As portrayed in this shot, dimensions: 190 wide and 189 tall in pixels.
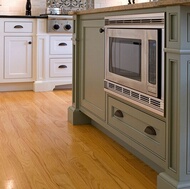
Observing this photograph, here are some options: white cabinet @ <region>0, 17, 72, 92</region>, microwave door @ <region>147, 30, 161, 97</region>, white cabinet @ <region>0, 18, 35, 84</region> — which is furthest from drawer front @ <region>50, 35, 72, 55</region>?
microwave door @ <region>147, 30, 161, 97</region>

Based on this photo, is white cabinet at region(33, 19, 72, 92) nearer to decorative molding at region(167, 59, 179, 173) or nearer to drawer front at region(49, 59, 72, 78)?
drawer front at region(49, 59, 72, 78)

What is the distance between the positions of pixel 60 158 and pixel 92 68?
0.87 m

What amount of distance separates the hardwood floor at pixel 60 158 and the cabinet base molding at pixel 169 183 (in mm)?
136

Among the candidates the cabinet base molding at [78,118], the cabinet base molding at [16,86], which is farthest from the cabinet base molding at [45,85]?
the cabinet base molding at [78,118]

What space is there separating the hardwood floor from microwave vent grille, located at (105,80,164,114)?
409 mm

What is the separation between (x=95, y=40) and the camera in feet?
9.50

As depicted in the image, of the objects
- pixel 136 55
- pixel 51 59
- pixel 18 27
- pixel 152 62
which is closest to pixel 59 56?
pixel 51 59

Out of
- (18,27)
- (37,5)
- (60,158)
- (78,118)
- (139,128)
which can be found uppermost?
(37,5)

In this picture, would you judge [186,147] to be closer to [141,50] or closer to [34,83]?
[141,50]

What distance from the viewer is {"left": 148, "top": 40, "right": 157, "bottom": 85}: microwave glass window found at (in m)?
1.92

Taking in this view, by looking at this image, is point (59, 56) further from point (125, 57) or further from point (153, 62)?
point (153, 62)

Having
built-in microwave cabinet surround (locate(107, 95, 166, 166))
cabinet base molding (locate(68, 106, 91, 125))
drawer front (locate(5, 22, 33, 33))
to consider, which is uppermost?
drawer front (locate(5, 22, 33, 33))

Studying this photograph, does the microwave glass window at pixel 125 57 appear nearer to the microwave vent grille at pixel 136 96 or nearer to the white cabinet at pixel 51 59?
the microwave vent grille at pixel 136 96

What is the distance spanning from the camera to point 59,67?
5160mm
